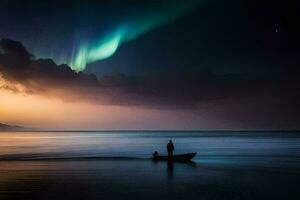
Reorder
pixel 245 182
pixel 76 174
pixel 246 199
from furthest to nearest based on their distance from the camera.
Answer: pixel 76 174 → pixel 245 182 → pixel 246 199

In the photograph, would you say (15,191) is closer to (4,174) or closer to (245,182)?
(4,174)

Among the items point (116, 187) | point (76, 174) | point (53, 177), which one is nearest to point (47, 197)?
point (116, 187)

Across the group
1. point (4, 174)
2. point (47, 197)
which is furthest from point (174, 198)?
Answer: point (4, 174)

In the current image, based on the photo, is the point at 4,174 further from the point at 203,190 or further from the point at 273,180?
the point at 273,180

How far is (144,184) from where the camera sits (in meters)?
41.2

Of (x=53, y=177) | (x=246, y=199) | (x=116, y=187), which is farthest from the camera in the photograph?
(x=53, y=177)

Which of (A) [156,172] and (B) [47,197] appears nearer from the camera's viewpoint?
(B) [47,197]

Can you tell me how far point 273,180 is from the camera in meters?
44.3

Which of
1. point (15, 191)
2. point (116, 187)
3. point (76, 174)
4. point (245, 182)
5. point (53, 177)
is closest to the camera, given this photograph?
point (15, 191)

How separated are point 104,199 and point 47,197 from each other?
4.42 metres

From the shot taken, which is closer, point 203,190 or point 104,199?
point 104,199

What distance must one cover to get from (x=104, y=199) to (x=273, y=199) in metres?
12.3

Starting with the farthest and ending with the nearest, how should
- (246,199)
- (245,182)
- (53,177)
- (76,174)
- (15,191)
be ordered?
1. (76,174)
2. (53,177)
3. (245,182)
4. (15,191)
5. (246,199)

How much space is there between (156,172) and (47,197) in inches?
790
